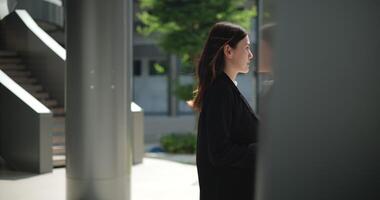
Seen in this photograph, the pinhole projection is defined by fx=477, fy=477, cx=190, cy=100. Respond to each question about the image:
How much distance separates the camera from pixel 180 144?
14.4 metres

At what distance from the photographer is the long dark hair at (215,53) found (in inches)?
89.5

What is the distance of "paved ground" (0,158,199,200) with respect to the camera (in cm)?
666

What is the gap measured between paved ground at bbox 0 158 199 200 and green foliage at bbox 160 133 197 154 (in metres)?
4.94

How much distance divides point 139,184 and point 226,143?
5741mm

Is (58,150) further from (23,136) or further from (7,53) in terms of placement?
(7,53)

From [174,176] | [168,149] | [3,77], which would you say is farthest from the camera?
[168,149]

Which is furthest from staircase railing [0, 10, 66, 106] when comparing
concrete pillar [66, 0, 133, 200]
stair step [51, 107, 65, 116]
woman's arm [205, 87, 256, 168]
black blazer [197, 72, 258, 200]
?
woman's arm [205, 87, 256, 168]

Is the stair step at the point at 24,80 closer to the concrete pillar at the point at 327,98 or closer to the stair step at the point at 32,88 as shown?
the stair step at the point at 32,88

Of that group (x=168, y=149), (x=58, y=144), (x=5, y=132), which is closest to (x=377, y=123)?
(x=5, y=132)

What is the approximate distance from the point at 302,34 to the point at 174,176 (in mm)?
7155

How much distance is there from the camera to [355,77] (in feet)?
4.71

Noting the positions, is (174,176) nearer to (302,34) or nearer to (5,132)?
(5,132)

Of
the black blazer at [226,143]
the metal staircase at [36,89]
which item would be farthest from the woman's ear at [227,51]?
the metal staircase at [36,89]

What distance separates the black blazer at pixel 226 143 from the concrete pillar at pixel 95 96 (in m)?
3.28
